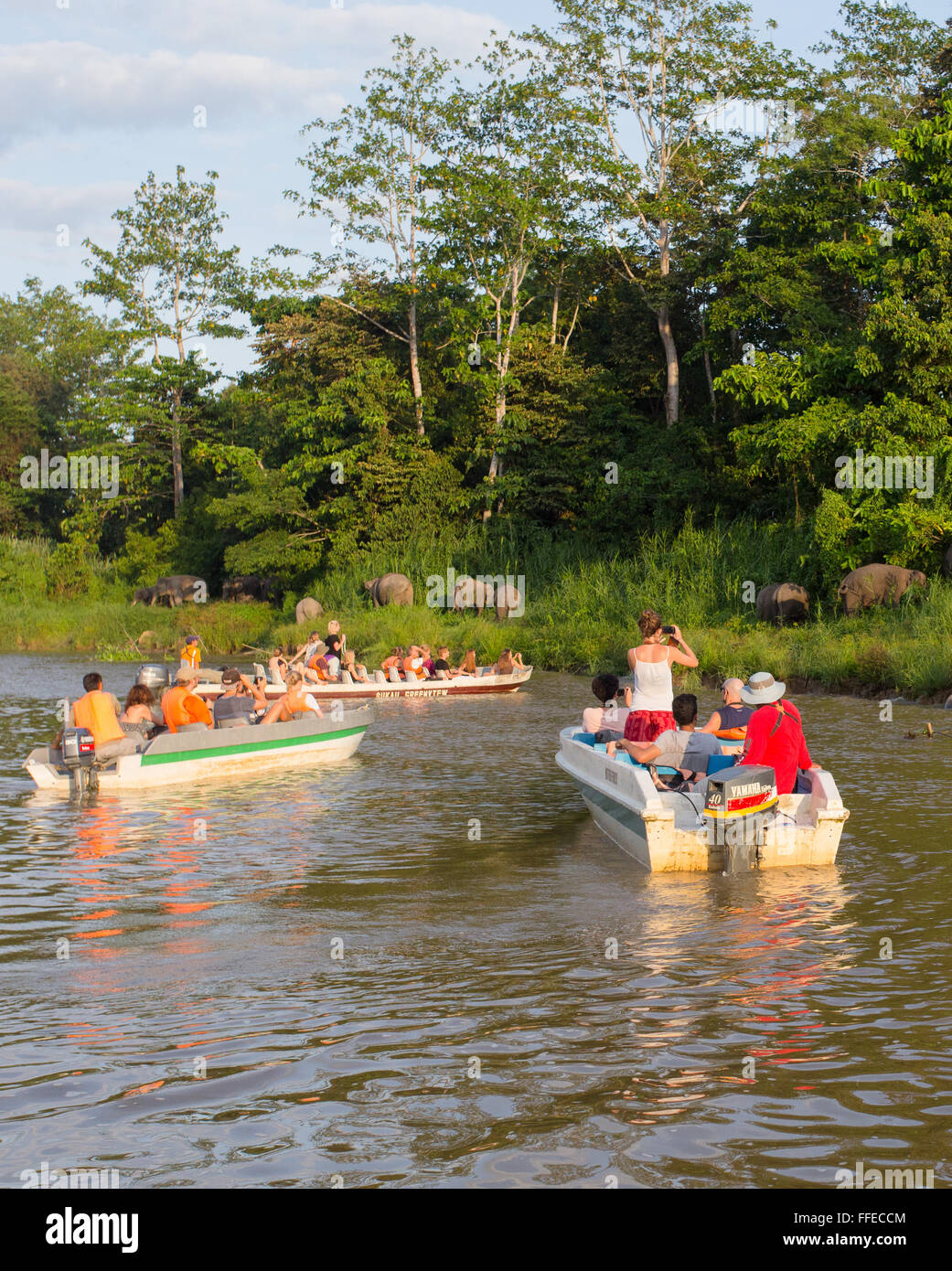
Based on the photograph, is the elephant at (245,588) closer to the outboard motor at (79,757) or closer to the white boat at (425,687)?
the white boat at (425,687)

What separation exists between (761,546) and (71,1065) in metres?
26.8

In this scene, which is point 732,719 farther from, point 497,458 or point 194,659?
point 497,458

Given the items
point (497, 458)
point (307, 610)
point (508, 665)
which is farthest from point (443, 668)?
point (497, 458)

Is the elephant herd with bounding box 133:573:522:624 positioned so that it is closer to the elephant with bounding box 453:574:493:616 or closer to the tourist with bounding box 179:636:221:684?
the elephant with bounding box 453:574:493:616

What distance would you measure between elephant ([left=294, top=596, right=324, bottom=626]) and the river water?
2604 cm

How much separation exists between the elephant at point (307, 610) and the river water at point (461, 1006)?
1025 inches

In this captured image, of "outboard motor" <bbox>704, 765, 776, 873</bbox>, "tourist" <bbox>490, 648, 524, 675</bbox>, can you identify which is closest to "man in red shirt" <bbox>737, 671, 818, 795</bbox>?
"outboard motor" <bbox>704, 765, 776, 873</bbox>

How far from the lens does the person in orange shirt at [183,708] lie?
15.2 metres

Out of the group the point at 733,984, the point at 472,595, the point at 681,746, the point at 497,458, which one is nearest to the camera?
the point at 733,984

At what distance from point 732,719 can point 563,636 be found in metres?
19.5

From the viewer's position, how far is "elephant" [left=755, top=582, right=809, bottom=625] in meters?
27.7

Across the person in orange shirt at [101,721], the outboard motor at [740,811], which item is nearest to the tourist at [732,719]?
the outboard motor at [740,811]

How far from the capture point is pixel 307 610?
1529 inches

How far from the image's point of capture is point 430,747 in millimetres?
18344
